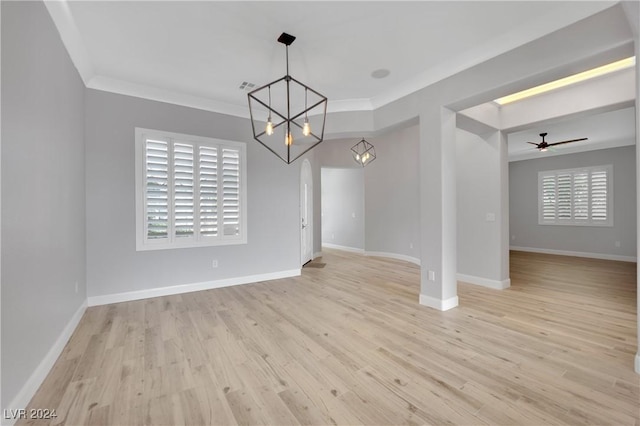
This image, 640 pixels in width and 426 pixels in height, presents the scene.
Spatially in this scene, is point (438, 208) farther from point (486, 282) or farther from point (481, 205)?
point (486, 282)

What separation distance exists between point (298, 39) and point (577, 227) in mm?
9184

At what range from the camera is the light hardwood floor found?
173 cm

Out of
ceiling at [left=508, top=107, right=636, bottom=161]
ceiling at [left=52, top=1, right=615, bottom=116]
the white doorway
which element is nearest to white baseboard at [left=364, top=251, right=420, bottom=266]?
the white doorway

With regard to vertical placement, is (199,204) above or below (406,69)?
below

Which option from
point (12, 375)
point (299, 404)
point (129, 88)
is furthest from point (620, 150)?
point (12, 375)

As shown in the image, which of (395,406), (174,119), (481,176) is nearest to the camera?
(395,406)

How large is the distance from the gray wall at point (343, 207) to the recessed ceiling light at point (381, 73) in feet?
16.4

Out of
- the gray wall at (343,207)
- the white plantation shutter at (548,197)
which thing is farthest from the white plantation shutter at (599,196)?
the gray wall at (343,207)

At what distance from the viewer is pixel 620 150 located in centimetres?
704

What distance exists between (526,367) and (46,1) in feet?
15.5

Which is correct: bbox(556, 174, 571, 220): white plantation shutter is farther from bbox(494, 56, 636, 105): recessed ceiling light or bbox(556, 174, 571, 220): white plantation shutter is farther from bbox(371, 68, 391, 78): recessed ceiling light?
bbox(371, 68, 391, 78): recessed ceiling light

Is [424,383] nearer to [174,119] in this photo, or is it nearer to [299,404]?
[299,404]

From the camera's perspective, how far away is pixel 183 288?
4258mm

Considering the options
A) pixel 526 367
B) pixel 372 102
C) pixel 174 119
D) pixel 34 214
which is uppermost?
pixel 372 102
